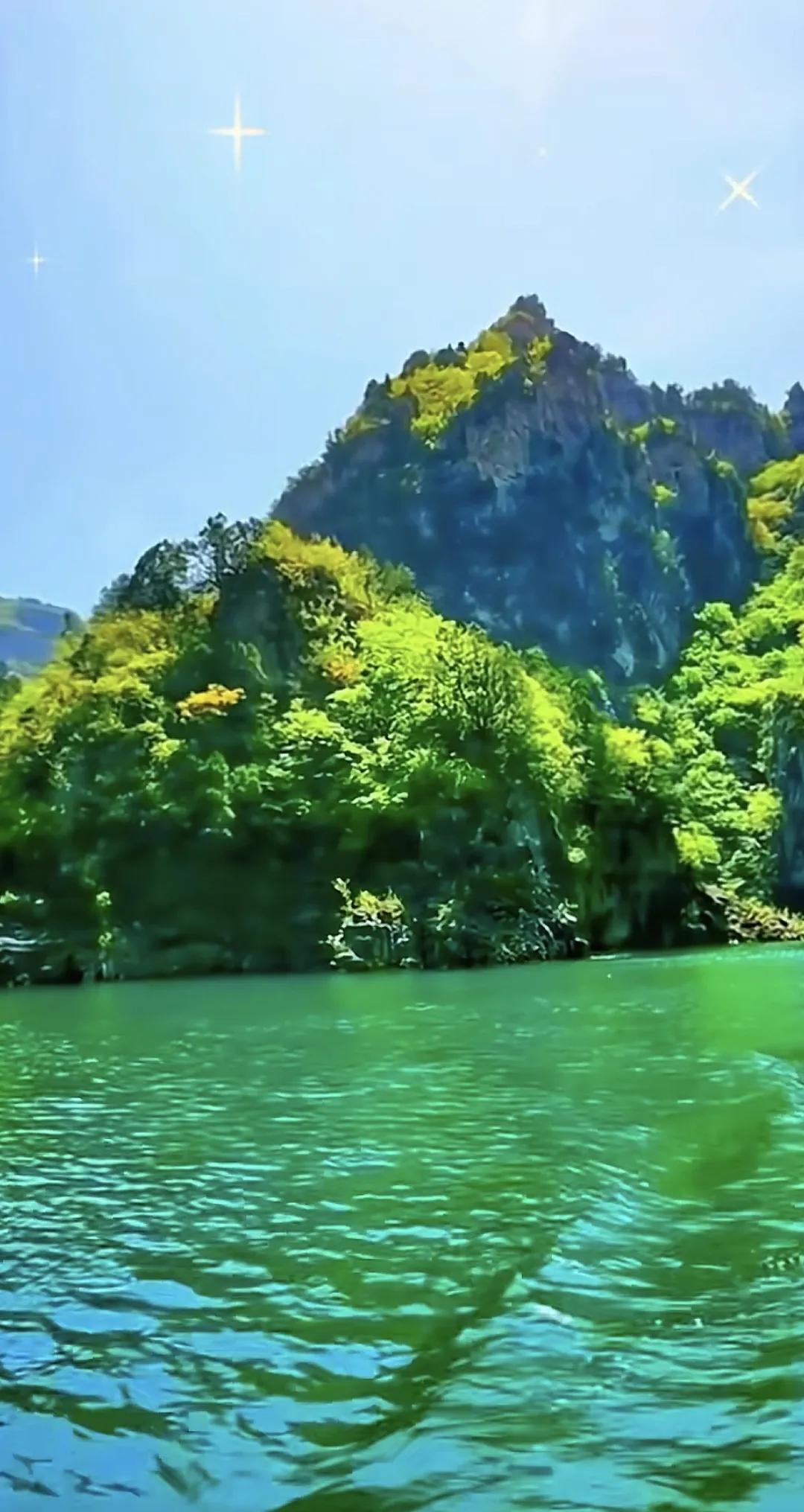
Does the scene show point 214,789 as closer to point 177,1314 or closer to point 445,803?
point 445,803

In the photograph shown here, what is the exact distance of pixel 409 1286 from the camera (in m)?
9.42

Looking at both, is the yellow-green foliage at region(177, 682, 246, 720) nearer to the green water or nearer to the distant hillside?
the green water

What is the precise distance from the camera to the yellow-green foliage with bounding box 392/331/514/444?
9456 centimetres

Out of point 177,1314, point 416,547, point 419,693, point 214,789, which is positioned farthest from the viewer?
point 416,547

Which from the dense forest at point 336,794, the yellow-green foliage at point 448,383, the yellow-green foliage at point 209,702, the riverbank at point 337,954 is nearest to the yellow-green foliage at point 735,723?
the dense forest at point 336,794

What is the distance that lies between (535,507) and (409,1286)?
85306mm

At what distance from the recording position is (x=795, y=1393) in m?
7.25

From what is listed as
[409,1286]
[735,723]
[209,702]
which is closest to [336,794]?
[209,702]

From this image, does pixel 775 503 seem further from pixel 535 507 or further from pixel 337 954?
pixel 337 954

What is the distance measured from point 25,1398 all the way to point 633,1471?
3320 millimetres

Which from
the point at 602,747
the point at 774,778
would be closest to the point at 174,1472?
the point at 602,747

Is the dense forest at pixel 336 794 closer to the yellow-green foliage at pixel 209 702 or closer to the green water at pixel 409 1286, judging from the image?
the yellow-green foliage at pixel 209 702

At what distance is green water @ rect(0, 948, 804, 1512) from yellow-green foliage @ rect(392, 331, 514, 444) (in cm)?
7862

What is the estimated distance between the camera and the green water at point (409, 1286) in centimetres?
660
